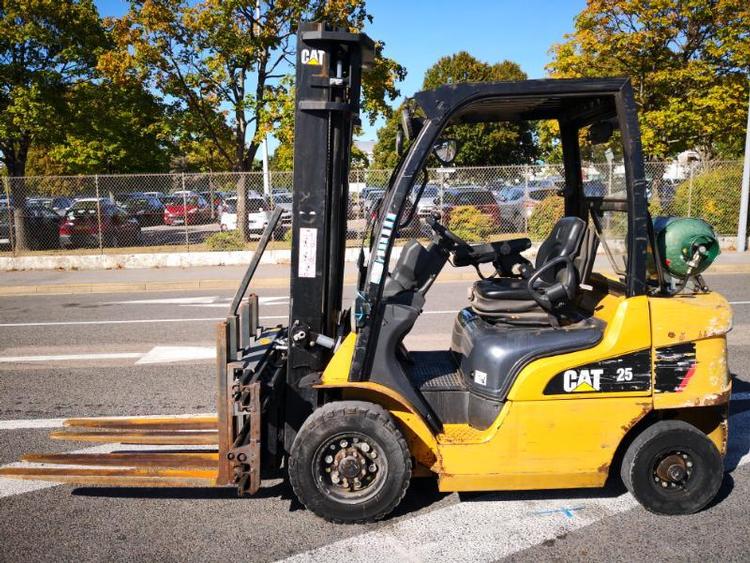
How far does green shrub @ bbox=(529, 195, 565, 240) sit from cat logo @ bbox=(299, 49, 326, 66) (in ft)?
46.2

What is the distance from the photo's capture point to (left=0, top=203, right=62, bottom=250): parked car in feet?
57.5

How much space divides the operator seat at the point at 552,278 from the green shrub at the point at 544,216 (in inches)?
516

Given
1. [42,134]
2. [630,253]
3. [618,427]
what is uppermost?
[42,134]

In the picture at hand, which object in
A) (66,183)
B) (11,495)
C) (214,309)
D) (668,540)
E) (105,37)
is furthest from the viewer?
(105,37)

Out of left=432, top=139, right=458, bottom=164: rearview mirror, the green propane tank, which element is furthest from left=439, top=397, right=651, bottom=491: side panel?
left=432, top=139, right=458, bottom=164: rearview mirror

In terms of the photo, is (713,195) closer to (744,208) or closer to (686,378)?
(744,208)

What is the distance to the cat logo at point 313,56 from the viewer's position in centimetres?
353

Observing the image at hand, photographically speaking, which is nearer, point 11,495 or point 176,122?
point 11,495

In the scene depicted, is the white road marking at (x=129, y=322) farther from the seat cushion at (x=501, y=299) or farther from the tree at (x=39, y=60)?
the tree at (x=39, y=60)

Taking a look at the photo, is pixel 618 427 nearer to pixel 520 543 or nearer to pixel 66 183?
pixel 520 543

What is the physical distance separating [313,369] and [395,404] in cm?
58

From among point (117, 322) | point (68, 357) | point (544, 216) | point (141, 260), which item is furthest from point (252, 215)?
point (68, 357)

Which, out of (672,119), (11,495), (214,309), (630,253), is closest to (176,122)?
(214,309)

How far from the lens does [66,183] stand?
1758cm
